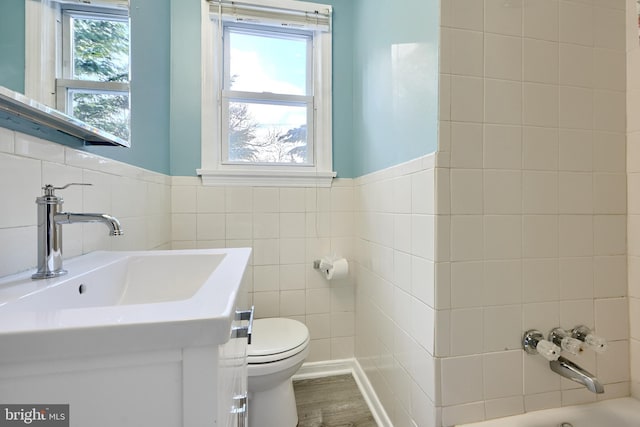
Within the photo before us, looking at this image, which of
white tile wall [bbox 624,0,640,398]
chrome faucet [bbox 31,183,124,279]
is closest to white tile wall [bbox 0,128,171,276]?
chrome faucet [bbox 31,183,124,279]

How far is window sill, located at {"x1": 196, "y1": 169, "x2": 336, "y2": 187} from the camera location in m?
1.58

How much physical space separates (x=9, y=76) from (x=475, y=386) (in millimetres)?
1473

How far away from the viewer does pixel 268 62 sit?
5.64 ft

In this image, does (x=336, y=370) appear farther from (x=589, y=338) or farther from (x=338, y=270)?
(x=589, y=338)

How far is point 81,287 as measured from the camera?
23.8 inches

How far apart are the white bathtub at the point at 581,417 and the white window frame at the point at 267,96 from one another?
1.35 meters

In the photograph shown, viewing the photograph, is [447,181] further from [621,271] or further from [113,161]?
[113,161]

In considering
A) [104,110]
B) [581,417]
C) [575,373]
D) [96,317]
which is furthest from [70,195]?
[581,417]

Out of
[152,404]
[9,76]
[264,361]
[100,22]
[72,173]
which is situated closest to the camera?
[152,404]

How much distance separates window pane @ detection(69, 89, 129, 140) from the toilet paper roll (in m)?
1.16

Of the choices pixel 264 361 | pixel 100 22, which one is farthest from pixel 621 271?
pixel 100 22

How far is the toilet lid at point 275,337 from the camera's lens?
114 cm

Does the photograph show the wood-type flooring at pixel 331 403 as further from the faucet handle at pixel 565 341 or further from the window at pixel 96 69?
the window at pixel 96 69

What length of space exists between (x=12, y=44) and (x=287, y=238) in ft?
4.24
